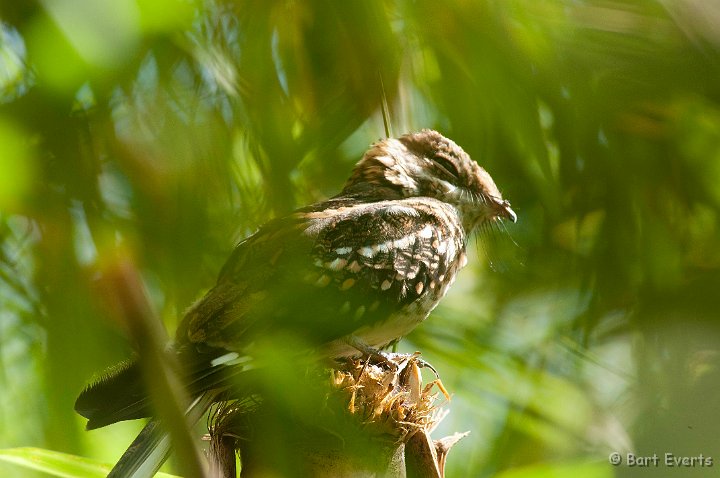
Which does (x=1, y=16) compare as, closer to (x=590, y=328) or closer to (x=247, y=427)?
(x=247, y=427)

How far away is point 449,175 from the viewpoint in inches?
120

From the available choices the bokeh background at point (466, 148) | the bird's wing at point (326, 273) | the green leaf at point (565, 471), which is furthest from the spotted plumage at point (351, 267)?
the green leaf at point (565, 471)

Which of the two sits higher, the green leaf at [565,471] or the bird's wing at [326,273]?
the bird's wing at [326,273]

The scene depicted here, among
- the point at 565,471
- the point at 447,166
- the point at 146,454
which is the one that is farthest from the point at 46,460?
the point at 447,166

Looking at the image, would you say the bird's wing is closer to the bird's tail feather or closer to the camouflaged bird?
the camouflaged bird

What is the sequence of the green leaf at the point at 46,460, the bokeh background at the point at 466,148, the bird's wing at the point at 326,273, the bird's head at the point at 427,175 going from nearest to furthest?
the bokeh background at the point at 466,148, the green leaf at the point at 46,460, the bird's wing at the point at 326,273, the bird's head at the point at 427,175

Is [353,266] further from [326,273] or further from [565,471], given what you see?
[565,471]

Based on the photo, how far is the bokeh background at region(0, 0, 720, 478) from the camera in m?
1.05

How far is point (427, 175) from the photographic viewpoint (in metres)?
3.06

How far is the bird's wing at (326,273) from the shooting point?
71.6 inches

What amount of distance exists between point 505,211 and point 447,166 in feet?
1.35

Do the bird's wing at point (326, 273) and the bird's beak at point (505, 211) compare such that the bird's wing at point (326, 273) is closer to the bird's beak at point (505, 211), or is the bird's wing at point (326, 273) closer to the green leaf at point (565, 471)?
the bird's beak at point (505, 211)

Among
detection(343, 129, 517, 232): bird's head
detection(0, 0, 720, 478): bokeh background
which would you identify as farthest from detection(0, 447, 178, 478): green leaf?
detection(343, 129, 517, 232): bird's head

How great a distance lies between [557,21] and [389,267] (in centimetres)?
109
